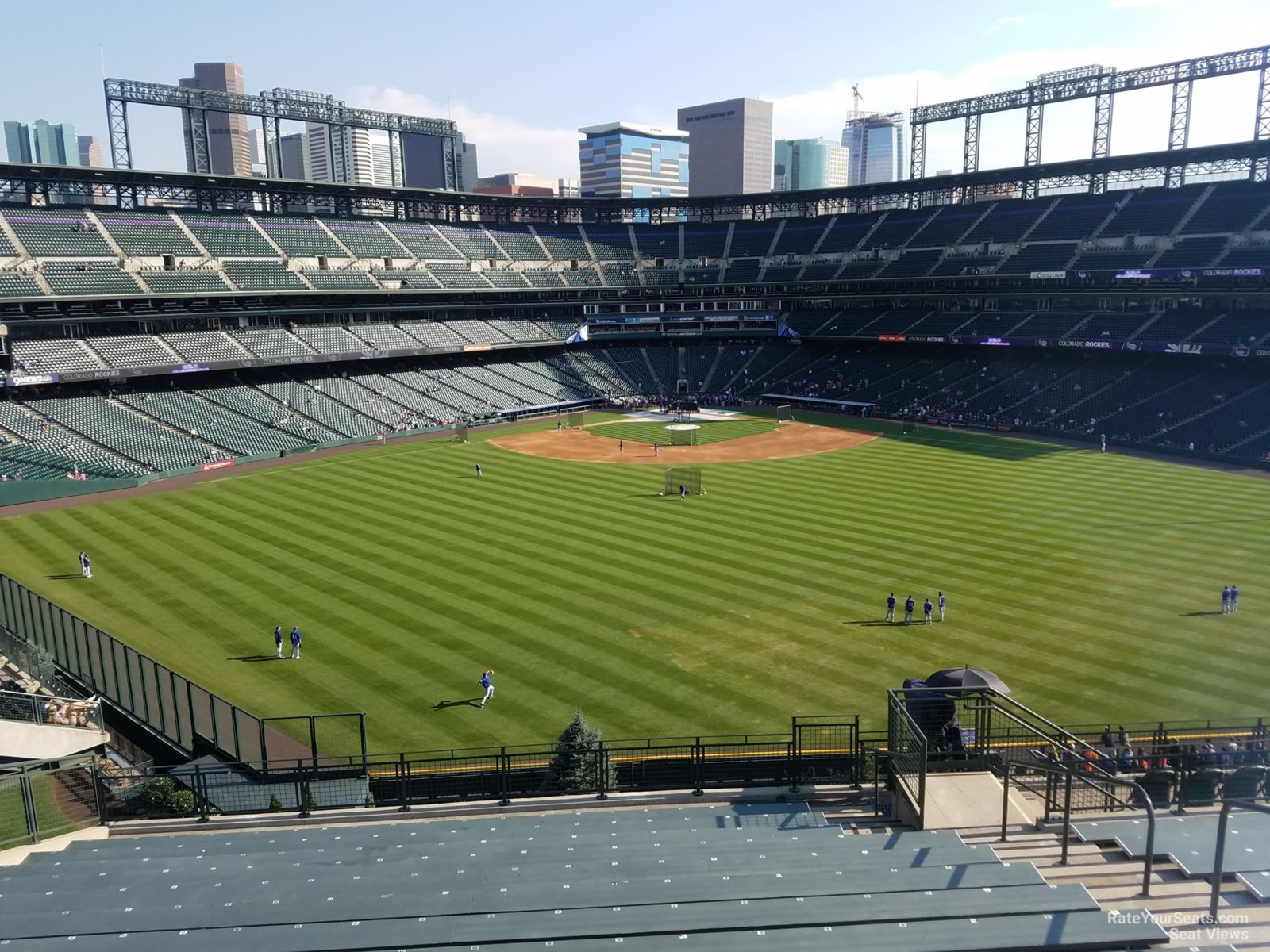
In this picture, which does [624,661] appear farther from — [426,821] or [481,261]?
[481,261]

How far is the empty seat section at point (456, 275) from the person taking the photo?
88438 mm

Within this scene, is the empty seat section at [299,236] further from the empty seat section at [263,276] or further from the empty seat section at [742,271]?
the empty seat section at [742,271]

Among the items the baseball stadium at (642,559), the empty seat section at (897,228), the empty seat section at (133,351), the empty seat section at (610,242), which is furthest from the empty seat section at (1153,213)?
the empty seat section at (133,351)

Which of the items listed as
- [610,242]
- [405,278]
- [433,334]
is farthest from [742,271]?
[405,278]

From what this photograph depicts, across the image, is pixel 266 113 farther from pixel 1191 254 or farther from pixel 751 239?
pixel 1191 254

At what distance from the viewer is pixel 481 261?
94.2 metres

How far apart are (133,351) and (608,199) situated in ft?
200

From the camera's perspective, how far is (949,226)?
89062 millimetres

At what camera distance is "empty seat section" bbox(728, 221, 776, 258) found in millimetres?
103875

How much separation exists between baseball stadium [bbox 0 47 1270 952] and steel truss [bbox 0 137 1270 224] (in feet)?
1.90

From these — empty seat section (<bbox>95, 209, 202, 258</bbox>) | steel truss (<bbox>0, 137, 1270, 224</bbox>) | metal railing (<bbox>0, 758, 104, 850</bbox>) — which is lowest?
metal railing (<bbox>0, 758, 104, 850</bbox>)

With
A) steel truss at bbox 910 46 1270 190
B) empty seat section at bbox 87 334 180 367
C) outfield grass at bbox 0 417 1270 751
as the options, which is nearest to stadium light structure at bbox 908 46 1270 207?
steel truss at bbox 910 46 1270 190

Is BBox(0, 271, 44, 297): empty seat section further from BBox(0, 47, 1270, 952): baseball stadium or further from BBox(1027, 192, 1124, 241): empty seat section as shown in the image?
BBox(1027, 192, 1124, 241): empty seat section

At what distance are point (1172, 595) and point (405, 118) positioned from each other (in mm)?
86507
